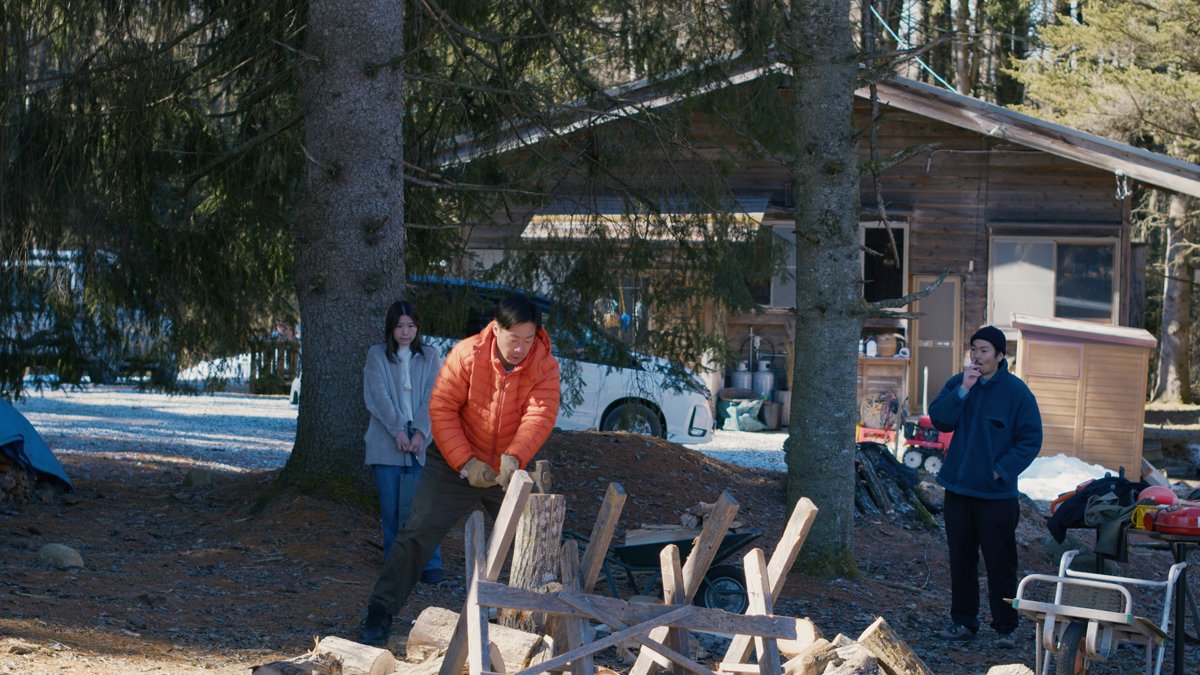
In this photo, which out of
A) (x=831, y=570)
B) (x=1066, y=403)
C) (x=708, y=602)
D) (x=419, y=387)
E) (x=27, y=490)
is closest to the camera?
(x=708, y=602)

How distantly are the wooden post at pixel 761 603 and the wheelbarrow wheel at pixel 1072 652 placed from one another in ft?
5.23

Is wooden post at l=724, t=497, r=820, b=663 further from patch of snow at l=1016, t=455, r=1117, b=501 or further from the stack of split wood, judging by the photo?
patch of snow at l=1016, t=455, r=1117, b=501

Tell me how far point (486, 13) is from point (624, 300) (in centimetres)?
267

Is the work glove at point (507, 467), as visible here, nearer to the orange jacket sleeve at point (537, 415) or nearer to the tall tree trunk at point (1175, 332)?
the orange jacket sleeve at point (537, 415)

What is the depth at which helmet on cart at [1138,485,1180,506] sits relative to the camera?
6.42 meters

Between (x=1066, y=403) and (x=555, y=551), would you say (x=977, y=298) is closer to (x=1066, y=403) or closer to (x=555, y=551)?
(x=1066, y=403)

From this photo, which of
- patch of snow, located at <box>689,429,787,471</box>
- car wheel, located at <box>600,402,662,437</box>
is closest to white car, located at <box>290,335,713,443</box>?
car wheel, located at <box>600,402,662,437</box>

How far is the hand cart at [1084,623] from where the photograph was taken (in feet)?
18.0

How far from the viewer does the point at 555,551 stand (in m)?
4.99

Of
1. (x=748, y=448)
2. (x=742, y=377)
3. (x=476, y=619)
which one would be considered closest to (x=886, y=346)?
(x=742, y=377)

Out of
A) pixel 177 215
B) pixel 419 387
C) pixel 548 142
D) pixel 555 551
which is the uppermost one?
pixel 548 142

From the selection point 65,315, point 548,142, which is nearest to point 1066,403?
point 548,142

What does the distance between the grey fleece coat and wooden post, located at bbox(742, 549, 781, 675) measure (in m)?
2.78

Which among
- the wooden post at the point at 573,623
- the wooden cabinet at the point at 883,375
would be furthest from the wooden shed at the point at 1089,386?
the wooden post at the point at 573,623
